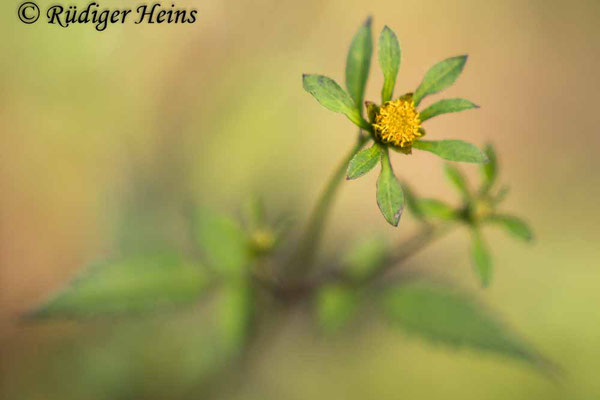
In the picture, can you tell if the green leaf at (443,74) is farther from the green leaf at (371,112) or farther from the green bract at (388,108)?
the green leaf at (371,112)

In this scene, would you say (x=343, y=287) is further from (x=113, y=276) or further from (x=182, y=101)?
(x=182, y=101)

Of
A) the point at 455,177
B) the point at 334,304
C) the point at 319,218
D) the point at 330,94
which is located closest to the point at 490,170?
the point at 455,177

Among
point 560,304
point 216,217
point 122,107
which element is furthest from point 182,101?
point 560,304

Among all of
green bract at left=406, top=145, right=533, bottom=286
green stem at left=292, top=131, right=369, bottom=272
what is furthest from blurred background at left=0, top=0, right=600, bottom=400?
green bract at left=406, top=145, right=533, bottom=286

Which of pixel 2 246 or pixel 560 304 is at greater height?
pixel 560 304

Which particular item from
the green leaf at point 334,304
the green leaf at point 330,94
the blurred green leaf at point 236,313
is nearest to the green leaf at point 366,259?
the green leaf at point 334,304

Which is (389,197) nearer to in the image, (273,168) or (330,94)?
(330,94)
